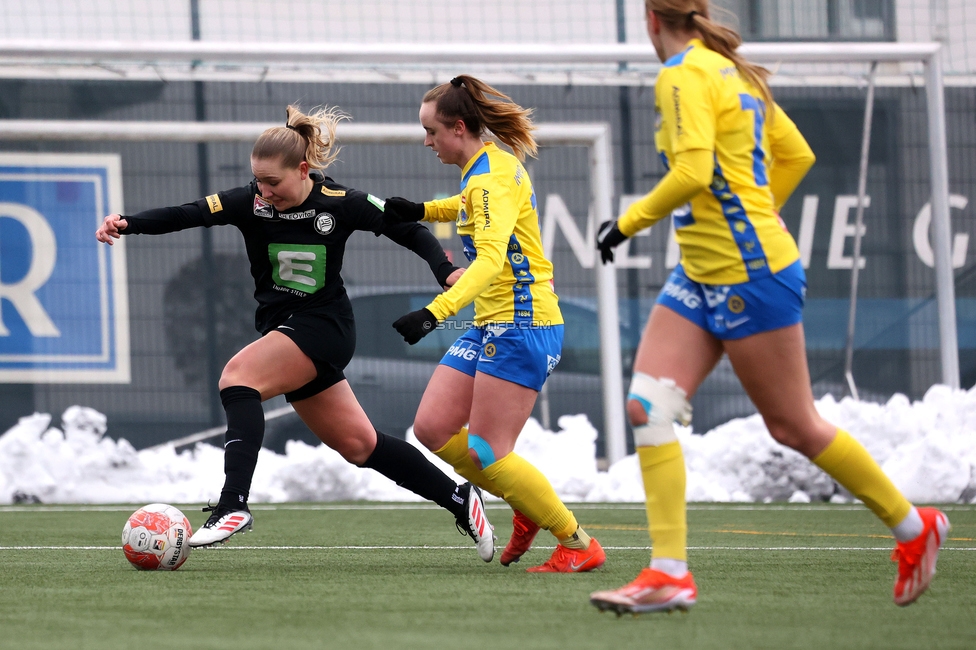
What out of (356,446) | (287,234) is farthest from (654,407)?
(287,234)

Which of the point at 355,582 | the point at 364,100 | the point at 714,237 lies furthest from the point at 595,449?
the point at 714,237

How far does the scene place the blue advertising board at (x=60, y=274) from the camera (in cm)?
893

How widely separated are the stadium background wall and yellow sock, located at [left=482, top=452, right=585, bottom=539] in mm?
4719

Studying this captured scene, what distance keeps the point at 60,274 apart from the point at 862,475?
22.8 ft

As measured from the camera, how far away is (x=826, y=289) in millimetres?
9539

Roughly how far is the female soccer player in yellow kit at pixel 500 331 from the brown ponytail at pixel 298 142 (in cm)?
57

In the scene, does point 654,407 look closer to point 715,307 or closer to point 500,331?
point 715,307

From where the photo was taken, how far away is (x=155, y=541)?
4.44m

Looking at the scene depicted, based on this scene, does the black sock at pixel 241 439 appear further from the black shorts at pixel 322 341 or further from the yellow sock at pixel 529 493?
the yellow sock at pixel 529 493

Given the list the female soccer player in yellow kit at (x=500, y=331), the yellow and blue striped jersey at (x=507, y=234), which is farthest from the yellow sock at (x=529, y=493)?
the yellow and blue striped jersey at (x=507, y=234)

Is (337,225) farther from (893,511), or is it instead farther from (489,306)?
(893,511)

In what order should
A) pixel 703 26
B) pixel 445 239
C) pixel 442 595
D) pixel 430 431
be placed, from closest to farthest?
pixel 703 26 → pixel 442 595 → pixel 430 431 → pixel 445 239

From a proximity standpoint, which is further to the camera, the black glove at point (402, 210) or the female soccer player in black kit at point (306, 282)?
the black glove at point (402, 210)

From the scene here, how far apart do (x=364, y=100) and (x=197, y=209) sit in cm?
→ 460
